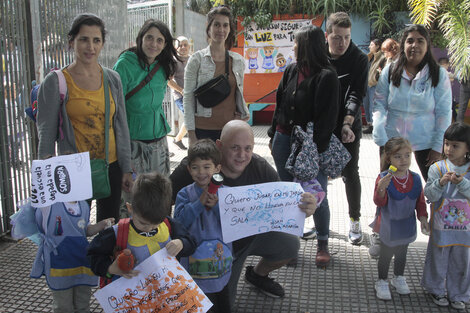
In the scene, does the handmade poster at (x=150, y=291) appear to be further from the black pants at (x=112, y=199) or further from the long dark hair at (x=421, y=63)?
the long dark hair at (x=421, y=63)

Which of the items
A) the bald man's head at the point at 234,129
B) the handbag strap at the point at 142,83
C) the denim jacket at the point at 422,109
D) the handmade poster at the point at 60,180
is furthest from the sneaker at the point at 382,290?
the handbag strap at the point at 142,83

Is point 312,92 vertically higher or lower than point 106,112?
higher

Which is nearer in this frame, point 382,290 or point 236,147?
point 236,147

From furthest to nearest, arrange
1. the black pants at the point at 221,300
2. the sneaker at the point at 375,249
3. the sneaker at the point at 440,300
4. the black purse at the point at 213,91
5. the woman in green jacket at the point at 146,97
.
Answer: the black purse at the point at 213,91 < the sneaker at the point at 375,249 < the woman in green jacket at the point at 146,97 < the sneaker at the point at 440,300 < the black pants at the point at 221,300

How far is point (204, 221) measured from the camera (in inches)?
103

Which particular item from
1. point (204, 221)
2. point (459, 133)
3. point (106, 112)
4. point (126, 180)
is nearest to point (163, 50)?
point (106, 112)

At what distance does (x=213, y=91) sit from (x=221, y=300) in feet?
5.97

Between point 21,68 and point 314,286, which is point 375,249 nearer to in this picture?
point 314,286

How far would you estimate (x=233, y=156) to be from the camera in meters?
2.80

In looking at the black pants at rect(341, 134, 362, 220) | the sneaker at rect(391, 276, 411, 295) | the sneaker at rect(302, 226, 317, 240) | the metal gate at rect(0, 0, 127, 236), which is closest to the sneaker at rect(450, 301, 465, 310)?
the sneaker at rect(391, 276, 411, 295)

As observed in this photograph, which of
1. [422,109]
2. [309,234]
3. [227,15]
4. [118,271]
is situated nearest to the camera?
[118,271]

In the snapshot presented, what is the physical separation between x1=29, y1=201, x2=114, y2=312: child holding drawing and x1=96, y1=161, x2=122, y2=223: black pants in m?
0.58

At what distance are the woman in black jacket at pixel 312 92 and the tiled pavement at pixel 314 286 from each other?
18.3 inches

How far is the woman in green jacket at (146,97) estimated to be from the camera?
140 inches
